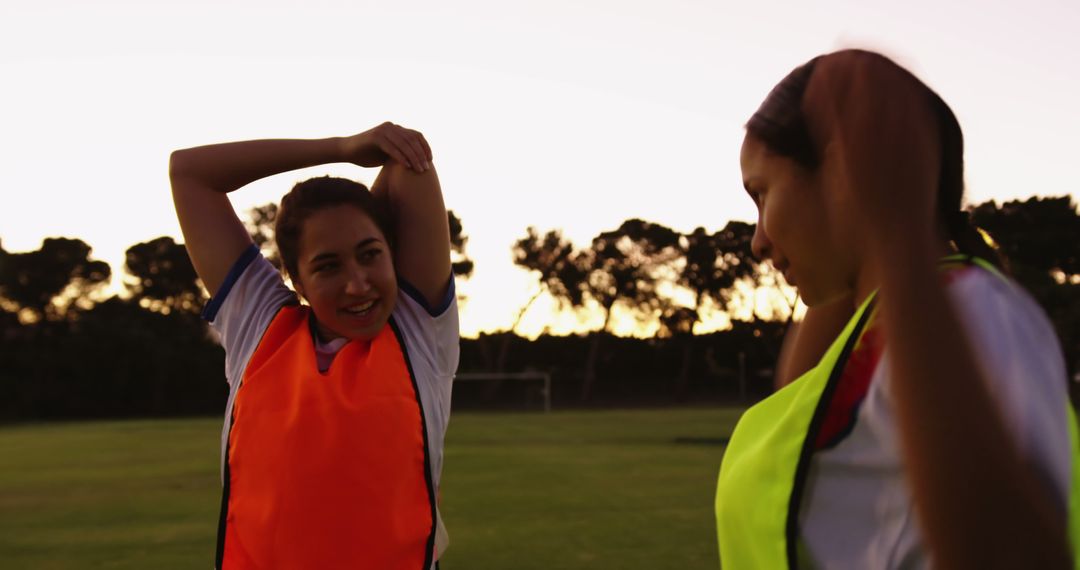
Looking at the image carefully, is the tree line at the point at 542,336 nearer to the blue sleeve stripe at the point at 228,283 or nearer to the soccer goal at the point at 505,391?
the soccer goal at the point at 505,391

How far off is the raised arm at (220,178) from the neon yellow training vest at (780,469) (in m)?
1.44

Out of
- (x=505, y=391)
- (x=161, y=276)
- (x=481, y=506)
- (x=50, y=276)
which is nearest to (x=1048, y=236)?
(x=505, y=391)

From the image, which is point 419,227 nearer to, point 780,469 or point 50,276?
point 780,469

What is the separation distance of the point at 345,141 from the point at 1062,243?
4730cm

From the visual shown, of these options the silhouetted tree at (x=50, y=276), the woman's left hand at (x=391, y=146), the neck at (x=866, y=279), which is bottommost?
the neck at (x=866, y=279)

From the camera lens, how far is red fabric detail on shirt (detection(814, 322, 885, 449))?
3.62ft

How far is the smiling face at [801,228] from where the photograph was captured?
1.22 meters

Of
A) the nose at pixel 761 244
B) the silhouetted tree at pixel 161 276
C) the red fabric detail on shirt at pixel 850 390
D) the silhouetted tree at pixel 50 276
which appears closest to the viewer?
the red fabric detail on shirt at pixel 850 390

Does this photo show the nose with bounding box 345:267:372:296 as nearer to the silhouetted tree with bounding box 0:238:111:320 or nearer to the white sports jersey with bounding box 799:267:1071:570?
the white sports jersey with bounding box 799:267:1071:570

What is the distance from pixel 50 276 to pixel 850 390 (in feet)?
217

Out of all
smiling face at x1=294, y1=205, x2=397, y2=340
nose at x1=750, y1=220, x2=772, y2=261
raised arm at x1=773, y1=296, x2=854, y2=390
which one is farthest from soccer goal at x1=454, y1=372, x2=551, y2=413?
nose at x1=750, y1=220, x2=772, y2=261

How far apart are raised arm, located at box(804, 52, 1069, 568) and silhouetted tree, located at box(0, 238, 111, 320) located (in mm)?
63695

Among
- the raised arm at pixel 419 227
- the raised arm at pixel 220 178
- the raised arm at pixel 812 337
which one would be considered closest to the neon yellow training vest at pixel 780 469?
the raised arm at pixel 812 337

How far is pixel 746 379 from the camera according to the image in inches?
2334
